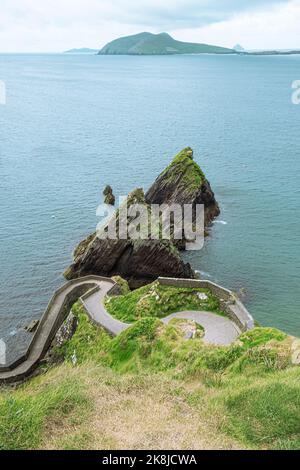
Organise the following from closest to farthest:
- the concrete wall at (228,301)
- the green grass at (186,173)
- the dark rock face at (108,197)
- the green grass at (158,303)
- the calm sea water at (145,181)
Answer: the concrete wall at (228,301) → the green grass at (158,303) → the calm sea water at (145,181) → the green grass at (186,173) → the dark rock face at (108,197)

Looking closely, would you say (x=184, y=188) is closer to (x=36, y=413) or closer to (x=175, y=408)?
(x=175, y=408)

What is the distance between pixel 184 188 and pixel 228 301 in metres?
33.3

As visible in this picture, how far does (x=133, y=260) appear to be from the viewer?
5056 cm

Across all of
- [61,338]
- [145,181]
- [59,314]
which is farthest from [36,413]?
[145,181]

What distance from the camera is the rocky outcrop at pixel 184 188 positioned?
66812 mm

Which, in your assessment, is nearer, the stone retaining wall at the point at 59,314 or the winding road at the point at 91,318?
the winding road at the point at 91,318

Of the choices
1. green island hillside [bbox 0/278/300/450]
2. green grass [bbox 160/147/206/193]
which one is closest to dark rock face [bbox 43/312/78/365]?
green island hillside [bbox 0/278/300/450]

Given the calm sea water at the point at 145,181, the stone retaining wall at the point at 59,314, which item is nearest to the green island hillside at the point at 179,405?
the stone retaining wall at the point at 59,314

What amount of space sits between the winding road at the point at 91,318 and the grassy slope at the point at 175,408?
25.9 feet

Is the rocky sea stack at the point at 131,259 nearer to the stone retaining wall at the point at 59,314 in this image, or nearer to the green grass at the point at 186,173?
the stone retaining wall at the point at 59,314

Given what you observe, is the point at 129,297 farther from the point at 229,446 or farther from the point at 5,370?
the point at 229,446

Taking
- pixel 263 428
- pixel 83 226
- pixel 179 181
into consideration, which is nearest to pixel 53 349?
pixel 263 428

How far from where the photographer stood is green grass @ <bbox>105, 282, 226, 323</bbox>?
36.6 m
